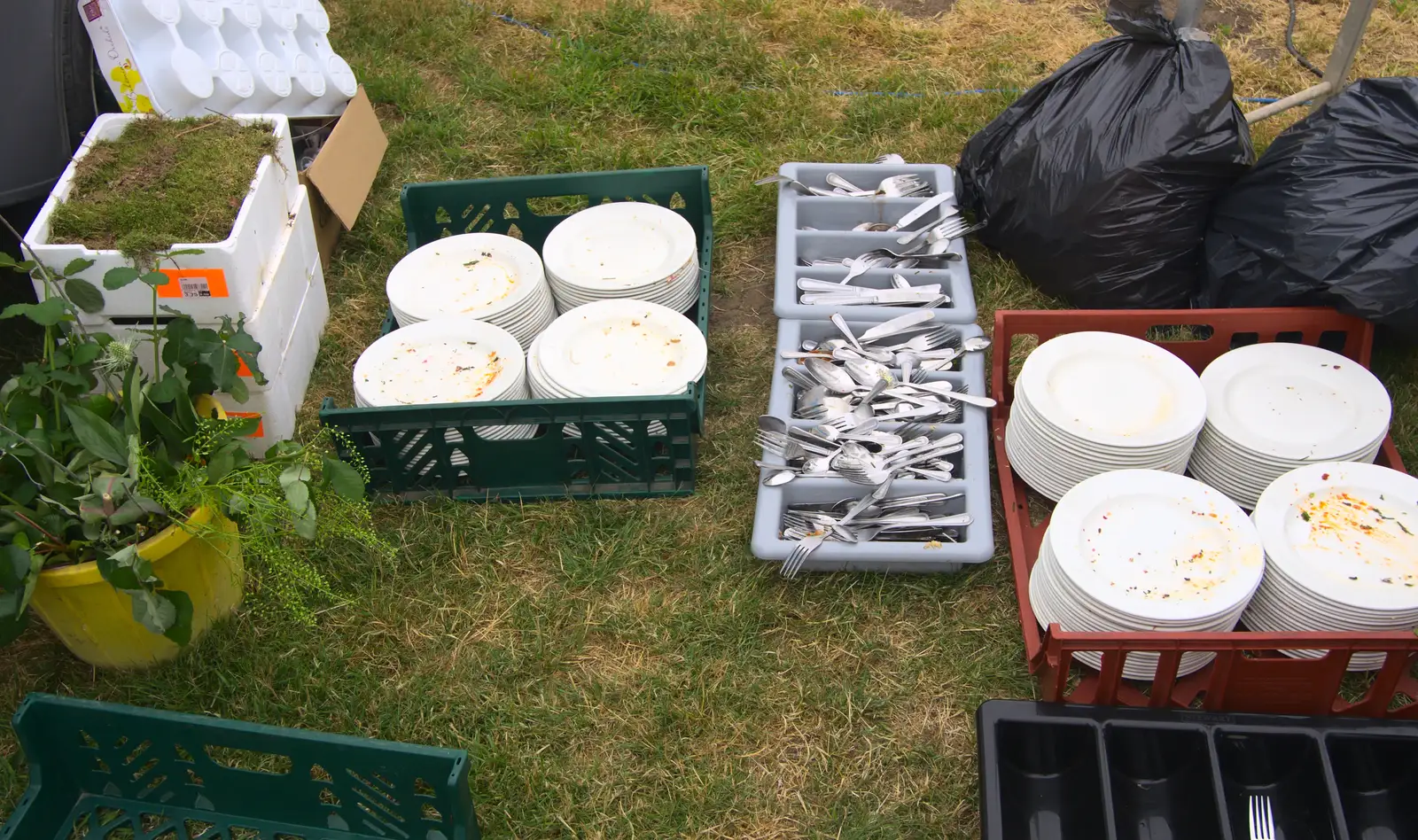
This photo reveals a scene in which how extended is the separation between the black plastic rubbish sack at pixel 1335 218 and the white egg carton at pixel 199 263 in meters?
2.61

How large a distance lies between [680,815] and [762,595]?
0.59 metres

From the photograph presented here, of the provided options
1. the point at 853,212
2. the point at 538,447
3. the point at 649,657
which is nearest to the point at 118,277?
the point at 538,447

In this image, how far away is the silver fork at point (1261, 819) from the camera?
2152 mm

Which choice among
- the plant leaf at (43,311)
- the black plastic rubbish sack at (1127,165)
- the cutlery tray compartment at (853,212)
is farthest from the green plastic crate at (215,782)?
the black plastic rubbish sack at (1127,165)

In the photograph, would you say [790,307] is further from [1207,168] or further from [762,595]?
[1207,168]

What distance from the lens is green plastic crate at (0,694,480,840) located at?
214cm

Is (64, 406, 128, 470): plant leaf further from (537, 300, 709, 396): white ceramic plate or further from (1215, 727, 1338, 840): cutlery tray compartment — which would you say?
(1215, 727, 1338, 840): cutlery tray compartment

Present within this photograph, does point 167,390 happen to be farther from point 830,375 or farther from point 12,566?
point 830,375

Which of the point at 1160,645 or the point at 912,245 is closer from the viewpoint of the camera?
the point at 1160,645

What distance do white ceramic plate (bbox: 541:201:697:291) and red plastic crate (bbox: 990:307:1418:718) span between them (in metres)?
1.00

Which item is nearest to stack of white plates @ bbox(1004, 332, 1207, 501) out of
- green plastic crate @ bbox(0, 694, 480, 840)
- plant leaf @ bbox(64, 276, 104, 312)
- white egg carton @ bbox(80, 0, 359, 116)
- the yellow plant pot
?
green plastic crate @ bbox(0, 694, 480, 840)

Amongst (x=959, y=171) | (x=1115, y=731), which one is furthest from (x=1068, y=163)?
(x=1115, y=731)

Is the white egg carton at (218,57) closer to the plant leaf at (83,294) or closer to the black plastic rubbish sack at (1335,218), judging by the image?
the plant leaf at (83,294)

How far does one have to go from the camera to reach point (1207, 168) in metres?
3.17
